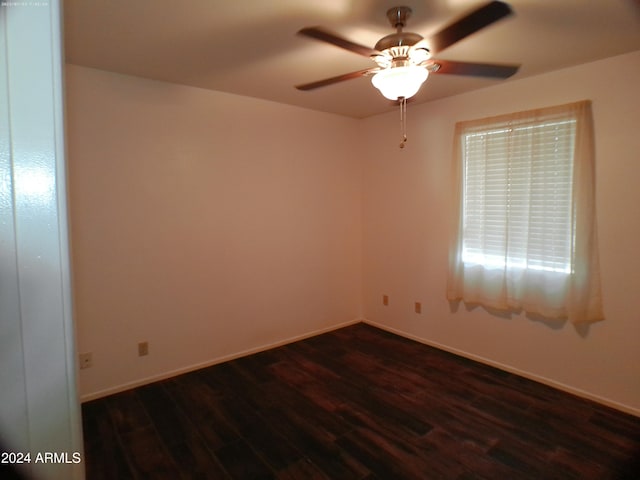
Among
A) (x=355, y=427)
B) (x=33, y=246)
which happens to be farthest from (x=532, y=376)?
(x=33, y=246)

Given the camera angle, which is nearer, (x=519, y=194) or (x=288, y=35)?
(x=288, y=35)

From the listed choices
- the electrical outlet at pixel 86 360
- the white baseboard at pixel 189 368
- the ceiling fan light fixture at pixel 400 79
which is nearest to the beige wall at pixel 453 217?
the white baseboard at pixel 189 368

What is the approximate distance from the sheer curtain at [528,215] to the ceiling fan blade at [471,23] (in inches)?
58.3

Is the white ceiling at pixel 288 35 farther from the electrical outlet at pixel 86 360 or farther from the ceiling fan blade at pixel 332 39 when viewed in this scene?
the electrical outlet at pixel 86 360

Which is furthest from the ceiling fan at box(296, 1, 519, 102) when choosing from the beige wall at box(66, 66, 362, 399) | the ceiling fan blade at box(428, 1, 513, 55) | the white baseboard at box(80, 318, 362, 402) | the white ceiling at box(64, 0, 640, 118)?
the white baseboard at box(80, 318, 362, 402)

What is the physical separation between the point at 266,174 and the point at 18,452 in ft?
10.4

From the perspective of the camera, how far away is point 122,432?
2256 mm

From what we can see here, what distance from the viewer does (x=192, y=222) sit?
9.96 ft

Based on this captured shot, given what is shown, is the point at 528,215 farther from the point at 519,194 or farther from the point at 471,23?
the point at 471,23

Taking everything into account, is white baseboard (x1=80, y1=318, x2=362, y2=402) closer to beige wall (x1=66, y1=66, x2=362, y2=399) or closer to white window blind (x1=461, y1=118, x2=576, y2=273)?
beige wall (x1=66, y1=66, x2=362, y2=399)

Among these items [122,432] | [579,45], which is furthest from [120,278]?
[579,45]

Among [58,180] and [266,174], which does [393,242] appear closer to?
[266,174]

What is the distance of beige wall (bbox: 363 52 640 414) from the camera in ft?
7.93

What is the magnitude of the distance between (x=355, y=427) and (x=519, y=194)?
220 cm
